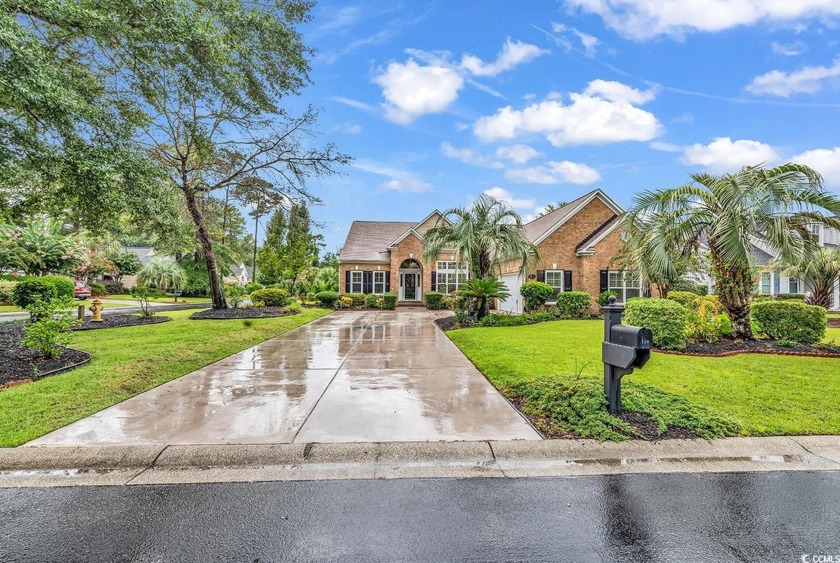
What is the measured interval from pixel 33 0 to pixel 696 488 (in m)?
11.5

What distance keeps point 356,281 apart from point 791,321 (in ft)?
71.1

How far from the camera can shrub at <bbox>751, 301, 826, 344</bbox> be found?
30.0ft

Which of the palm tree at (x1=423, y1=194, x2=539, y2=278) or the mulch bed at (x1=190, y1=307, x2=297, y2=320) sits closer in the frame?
the palm tree at (x1=423, y1=194, x2=539, y2=278)

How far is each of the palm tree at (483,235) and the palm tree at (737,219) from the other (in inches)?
206

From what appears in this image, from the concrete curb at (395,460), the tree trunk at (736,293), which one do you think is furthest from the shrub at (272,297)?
the tree trunk at (736,293)

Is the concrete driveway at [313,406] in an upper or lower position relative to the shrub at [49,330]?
lower

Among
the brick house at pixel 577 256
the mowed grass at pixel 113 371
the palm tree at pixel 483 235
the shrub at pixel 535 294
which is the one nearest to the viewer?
the mowed grass at pixel 113 371

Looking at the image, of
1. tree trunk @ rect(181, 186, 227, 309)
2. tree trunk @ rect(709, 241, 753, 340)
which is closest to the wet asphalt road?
tree trunk @ rect(709, 241, 753, 340)

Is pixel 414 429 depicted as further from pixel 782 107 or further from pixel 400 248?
pixel 400 248

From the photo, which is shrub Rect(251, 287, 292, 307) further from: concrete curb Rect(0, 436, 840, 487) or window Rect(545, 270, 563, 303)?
concrete curb Rect(0, 436, 840, 487)

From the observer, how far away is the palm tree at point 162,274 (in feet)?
113

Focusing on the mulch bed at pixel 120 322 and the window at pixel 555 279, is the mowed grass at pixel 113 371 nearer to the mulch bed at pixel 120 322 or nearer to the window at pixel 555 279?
the mulch bed at pixel 120 322

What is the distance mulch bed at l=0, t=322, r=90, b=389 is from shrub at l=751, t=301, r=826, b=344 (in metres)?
14.9
